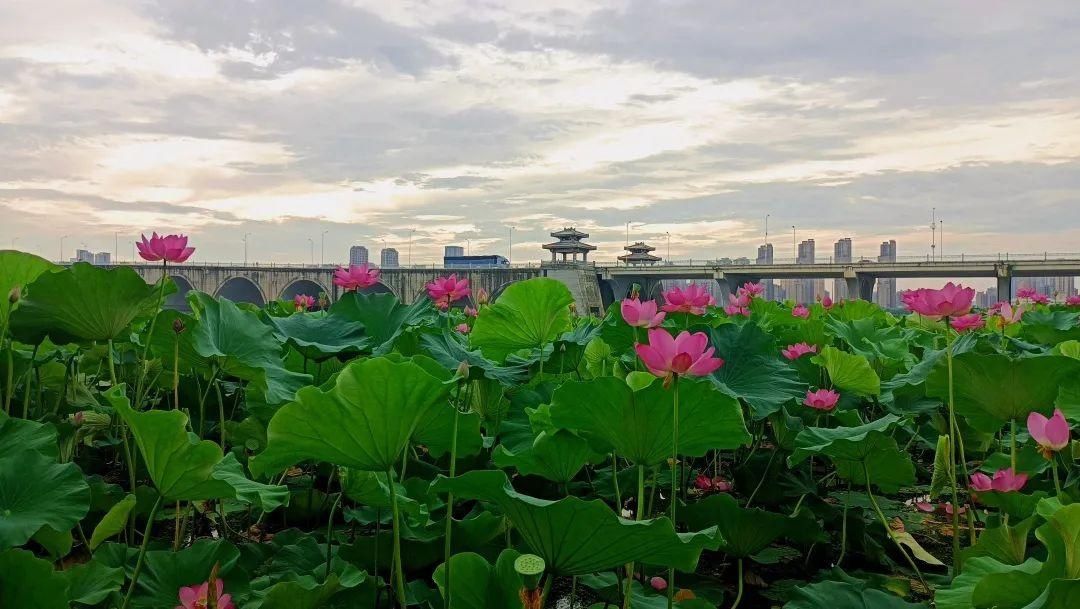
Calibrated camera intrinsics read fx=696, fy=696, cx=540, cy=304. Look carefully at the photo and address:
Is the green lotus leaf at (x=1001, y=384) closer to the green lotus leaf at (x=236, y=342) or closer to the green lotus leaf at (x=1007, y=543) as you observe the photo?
the green lotus leaf at (x=1007, y=543)

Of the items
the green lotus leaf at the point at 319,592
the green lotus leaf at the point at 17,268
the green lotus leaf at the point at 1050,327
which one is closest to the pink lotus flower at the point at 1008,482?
the green lotus leaf at the point at 319,592

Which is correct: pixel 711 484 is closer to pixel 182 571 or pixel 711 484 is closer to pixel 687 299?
pixel 687 299

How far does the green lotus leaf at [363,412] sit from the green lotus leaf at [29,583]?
0.26 meters

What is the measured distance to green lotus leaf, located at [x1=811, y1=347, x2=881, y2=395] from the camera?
5.20ft

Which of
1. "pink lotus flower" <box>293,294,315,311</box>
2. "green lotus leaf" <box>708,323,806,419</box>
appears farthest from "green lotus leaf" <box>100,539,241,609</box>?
"pink lotus flower" <box>293,294,315,311</box>

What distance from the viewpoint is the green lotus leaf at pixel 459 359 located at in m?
1.46

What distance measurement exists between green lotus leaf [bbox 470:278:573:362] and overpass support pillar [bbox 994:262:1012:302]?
36.9 metres

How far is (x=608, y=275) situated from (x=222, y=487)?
136 feet

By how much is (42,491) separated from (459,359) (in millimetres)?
792

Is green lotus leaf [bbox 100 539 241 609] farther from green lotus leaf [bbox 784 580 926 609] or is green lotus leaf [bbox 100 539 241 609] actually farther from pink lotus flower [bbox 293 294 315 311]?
pink lotus flower [bbox 293 294 315 311]

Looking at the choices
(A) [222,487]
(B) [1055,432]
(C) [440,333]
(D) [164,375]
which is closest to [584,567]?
(A) [222,487]

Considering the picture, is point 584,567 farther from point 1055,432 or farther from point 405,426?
point 1055,432

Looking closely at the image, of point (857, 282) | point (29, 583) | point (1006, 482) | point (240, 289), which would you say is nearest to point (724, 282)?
point (857, 282)

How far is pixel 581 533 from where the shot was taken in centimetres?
76
